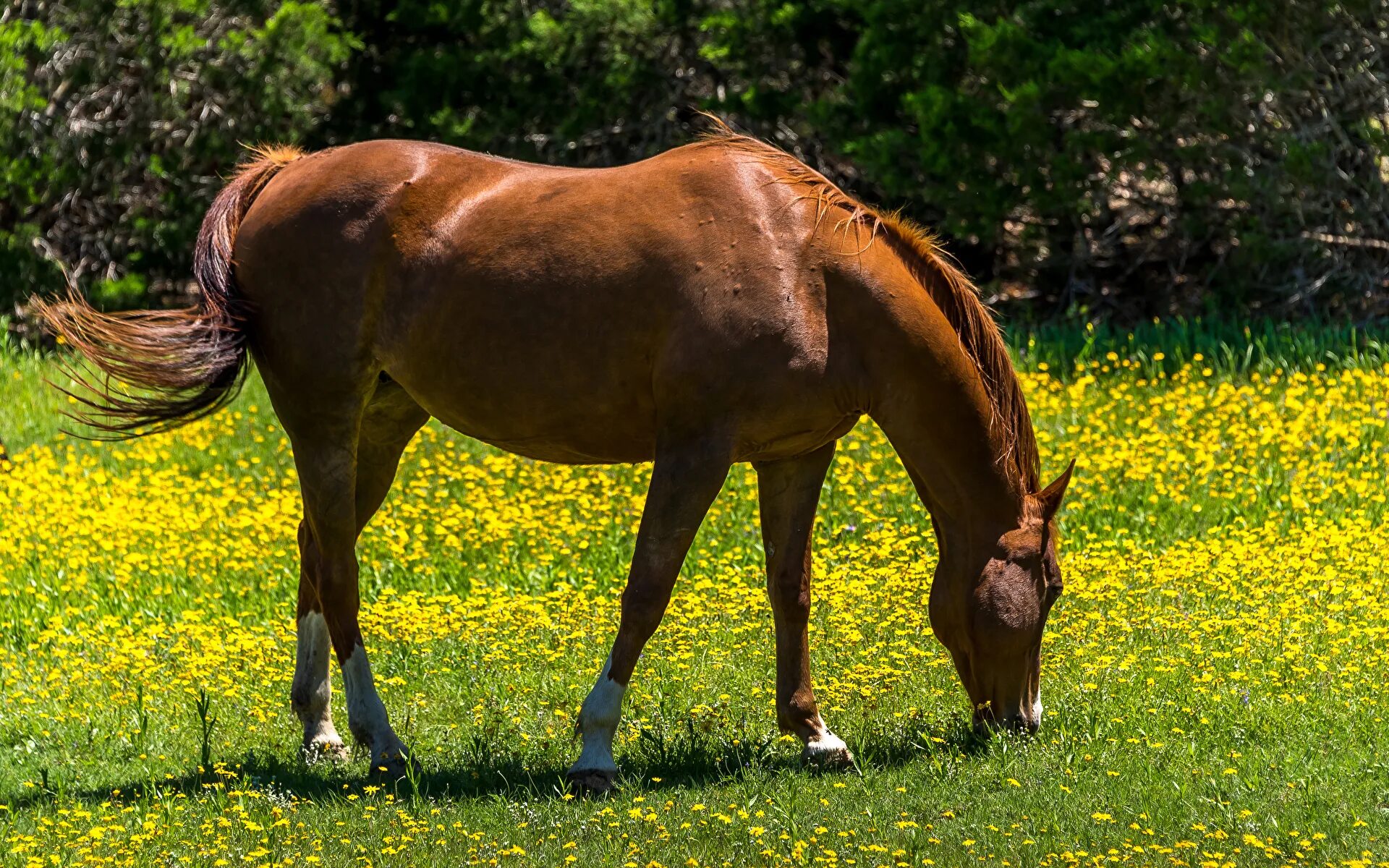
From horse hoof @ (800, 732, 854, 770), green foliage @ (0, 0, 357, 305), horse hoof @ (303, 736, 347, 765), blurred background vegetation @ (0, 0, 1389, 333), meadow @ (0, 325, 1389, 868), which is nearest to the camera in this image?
meadow @ (0, 325, 1389, 868)

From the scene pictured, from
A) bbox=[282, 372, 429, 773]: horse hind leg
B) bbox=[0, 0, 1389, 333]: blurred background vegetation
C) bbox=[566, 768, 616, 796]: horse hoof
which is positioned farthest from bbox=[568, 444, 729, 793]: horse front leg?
bbox=[0, 0, 1389, 333]: blurred background vegetation

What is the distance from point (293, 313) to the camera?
5.78 metres

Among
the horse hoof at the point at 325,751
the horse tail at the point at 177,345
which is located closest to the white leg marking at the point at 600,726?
the horse hoof at the point at 325,751

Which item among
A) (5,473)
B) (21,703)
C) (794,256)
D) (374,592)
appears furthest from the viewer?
(5,473)

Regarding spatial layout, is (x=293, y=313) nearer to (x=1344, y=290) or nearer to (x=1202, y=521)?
(x=1202, y=521)

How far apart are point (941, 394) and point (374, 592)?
11.4 ft

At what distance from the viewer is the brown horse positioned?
5.28m

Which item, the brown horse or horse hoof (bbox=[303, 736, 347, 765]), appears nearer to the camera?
the brown horse

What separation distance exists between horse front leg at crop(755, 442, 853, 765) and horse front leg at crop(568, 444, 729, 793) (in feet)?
1.43

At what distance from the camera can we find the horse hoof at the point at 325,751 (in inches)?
233

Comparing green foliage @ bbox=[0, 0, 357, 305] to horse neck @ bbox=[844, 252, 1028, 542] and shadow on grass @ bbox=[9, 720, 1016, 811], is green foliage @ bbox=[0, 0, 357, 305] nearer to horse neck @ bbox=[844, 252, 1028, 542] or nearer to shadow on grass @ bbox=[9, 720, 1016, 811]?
shadow on grass @ bbox=[9, 720, 1016, 811]

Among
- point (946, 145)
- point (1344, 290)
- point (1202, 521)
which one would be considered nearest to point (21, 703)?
point (1202, 521)

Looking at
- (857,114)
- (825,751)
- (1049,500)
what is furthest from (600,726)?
(857,114)

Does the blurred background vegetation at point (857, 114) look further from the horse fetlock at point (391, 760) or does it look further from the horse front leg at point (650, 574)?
the horse front leg at point (650, 574)
